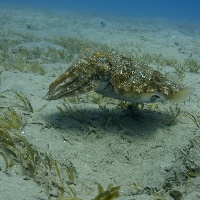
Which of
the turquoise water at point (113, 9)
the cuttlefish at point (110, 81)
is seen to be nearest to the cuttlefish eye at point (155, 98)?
the cuttlefish at point (110, 81)

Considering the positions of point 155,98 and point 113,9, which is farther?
point 113,9

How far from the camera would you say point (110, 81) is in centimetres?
372

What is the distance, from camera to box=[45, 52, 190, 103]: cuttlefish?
3639 mm

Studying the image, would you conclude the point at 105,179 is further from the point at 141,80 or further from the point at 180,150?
the point at 141,80

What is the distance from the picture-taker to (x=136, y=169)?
3453 mm

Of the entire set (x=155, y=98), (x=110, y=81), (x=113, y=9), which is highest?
(x=113, y=9)

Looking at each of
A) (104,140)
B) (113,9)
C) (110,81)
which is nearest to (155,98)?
(110,81)

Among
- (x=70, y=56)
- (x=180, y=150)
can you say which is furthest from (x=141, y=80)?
(x=70, y=56)

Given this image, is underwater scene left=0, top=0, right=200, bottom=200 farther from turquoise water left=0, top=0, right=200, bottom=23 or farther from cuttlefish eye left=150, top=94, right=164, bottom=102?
turquoise water left=0, top=0, right=200, bottom=23

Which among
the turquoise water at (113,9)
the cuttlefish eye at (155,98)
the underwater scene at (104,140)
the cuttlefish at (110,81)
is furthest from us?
the turquoise water at (113,9)

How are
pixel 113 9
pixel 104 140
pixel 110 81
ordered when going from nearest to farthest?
pixel 110 81
pixel 104 140
pixel 113 9

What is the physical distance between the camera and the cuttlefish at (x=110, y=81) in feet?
11.9

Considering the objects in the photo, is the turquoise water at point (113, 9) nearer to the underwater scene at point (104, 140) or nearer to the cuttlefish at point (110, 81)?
the underwater scene at point (104, 140)

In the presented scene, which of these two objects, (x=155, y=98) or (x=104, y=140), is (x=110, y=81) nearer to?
(x=155, y=98)
